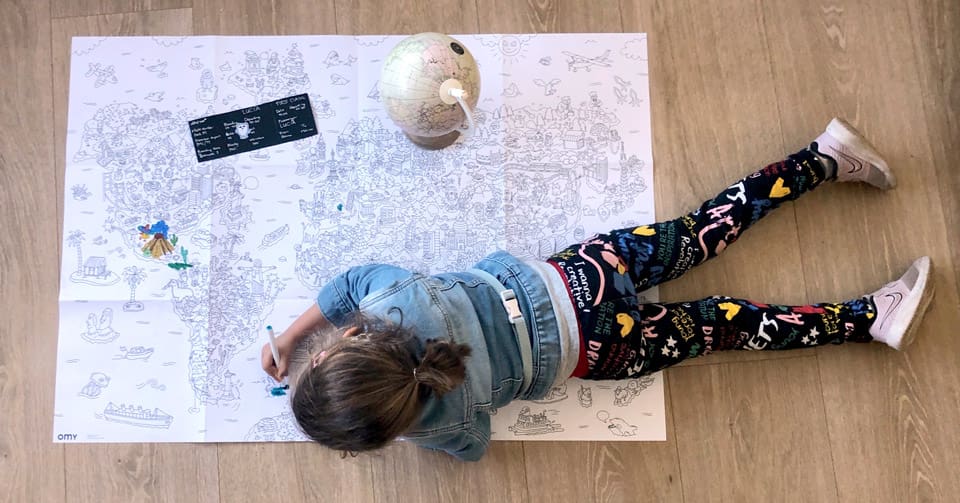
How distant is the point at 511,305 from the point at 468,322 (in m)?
0.05

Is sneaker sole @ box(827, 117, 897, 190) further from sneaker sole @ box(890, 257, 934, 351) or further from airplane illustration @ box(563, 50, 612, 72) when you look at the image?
airplane illustration @ box(563, 50, 612, 72)

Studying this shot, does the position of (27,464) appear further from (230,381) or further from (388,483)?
(388,483)

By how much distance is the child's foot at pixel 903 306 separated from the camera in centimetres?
84

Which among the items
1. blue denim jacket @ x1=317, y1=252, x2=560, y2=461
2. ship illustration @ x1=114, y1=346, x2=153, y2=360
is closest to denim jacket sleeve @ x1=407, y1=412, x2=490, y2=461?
blue denim jacket @ x1=317, y1=252, x2=560, y2=461

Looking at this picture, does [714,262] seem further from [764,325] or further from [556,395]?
[556,395]

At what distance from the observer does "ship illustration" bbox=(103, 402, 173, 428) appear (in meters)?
0.86

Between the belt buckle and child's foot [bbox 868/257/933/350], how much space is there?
0.45 meters

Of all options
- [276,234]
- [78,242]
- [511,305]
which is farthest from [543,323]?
[78,242]

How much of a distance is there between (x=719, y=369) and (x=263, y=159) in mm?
634

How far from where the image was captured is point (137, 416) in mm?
862

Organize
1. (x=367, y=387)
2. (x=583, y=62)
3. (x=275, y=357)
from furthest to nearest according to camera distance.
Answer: (x=583, y=62) → (x=275, y=357) → (x=367, y=387)

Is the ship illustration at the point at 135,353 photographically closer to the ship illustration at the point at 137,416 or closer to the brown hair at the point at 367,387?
the ship illustration at the point at 137,416

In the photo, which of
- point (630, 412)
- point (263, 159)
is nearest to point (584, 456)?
point (630, 412)

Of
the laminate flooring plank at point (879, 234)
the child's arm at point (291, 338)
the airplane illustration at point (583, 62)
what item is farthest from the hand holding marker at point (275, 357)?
the laminate flooring plank at point (879, 234)
